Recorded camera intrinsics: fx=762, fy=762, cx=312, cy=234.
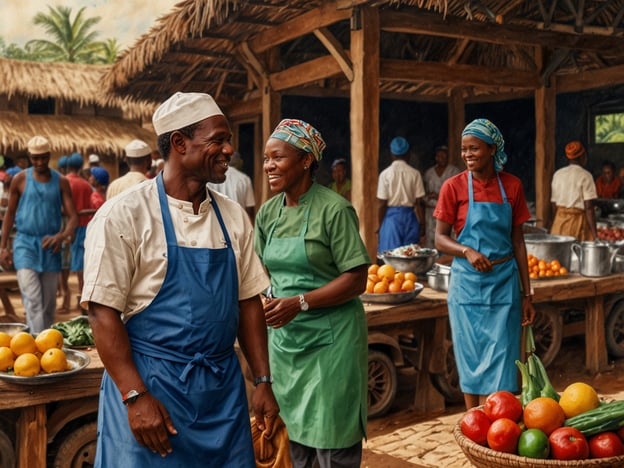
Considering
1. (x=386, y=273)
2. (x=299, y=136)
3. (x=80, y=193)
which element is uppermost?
(x=299, y=136)

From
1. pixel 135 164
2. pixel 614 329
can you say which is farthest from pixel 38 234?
pixel 614 329

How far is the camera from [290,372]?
349 centimetres

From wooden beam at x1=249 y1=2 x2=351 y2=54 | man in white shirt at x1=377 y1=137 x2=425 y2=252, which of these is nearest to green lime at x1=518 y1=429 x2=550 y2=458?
wooden beam at x1=249 y1=2 x2=351 y2=54

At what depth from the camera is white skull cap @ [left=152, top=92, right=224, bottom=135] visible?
7.77 feet

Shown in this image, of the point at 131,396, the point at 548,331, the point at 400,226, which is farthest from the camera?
the point at 400,226

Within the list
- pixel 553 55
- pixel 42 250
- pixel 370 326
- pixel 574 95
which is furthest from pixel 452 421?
pixel 574 95

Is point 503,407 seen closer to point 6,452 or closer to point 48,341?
point 48,341

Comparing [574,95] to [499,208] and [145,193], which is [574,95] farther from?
[145,193]

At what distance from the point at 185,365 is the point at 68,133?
18.9 m

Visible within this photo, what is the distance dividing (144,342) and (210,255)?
33 centimetres

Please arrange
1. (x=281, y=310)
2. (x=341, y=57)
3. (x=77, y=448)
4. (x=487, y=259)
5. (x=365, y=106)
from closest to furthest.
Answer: (x=281, y=310) < (x=77, y=448) < (x=487, y=259) < (x=365, y=106) < (x=341, y=57)

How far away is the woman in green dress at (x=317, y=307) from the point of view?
133 inches

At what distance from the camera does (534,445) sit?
256 centimetres

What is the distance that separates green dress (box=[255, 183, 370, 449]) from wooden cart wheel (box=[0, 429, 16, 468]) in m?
1.52
